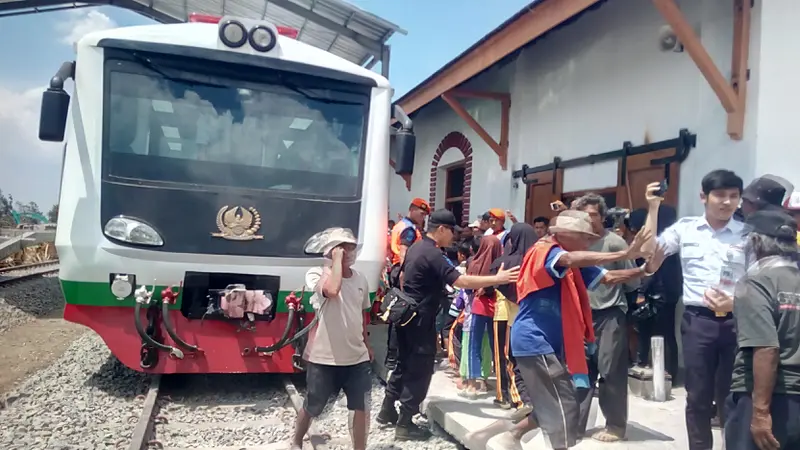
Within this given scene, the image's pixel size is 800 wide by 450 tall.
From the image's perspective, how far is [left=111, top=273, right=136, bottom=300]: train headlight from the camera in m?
4.39

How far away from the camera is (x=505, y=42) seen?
6.64 metres

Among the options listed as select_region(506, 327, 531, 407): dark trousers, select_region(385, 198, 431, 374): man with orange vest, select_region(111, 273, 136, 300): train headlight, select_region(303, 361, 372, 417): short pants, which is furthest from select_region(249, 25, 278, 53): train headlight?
select_region(506, 327, 531, 407): dark trousers

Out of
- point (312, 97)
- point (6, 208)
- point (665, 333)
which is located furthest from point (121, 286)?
point (6, 208)

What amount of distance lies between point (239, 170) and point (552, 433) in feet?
10.0

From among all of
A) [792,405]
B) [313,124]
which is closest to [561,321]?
[792,405]

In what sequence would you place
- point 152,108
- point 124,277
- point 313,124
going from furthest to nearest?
1. point 313,124
2. point 152,108
3. point 124,277

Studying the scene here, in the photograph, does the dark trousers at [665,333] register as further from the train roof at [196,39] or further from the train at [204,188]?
the train roof at [196,39]

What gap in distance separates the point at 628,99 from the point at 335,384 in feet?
14.3

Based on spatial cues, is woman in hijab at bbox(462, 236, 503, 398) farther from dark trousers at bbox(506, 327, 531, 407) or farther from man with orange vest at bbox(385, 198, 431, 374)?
man with orange vest at bbox(385, 198, 431, 374)

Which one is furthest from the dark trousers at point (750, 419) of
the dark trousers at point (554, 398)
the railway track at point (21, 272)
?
the railway track at point (21, 272)

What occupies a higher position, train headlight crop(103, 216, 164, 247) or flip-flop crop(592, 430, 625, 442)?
train headlight crop(103, 216, 164, 247)

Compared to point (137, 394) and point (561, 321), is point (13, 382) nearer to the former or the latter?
point (137, 394)

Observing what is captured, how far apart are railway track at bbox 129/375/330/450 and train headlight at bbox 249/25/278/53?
2.76 meters

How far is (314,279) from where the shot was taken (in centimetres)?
365
